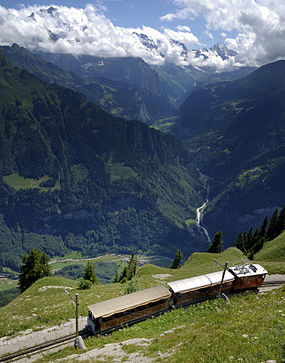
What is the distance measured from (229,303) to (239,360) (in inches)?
693

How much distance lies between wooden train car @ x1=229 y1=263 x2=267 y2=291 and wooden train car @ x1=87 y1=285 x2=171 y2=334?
1238 centimetres

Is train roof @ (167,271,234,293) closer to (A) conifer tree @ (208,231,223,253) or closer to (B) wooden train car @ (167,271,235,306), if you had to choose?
(B) wooden train car @ (167,271,235,306)

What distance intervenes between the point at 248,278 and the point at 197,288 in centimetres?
924

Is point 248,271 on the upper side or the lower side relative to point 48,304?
upper

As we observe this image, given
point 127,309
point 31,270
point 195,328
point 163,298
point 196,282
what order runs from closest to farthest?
point 195,328 → point 127,309 → point 163,298 → point 196,282 → point 31,270

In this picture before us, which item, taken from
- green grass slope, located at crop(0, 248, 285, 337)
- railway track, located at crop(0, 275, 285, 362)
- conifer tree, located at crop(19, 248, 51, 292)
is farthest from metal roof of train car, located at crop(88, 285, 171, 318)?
conifer tree, located at crop(19, 248, 51, 292)

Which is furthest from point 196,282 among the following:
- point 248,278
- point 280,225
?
point 280,225

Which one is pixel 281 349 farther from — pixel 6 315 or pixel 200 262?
pixel 200 262

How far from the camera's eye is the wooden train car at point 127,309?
36344 mm

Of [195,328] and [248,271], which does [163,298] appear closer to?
[195,328]

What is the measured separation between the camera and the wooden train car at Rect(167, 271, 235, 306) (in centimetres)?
4109

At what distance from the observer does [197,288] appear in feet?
136

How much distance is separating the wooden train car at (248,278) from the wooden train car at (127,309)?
12.4m

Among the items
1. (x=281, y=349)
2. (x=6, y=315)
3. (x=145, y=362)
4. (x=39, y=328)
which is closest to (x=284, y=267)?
(x=281, y=349)
